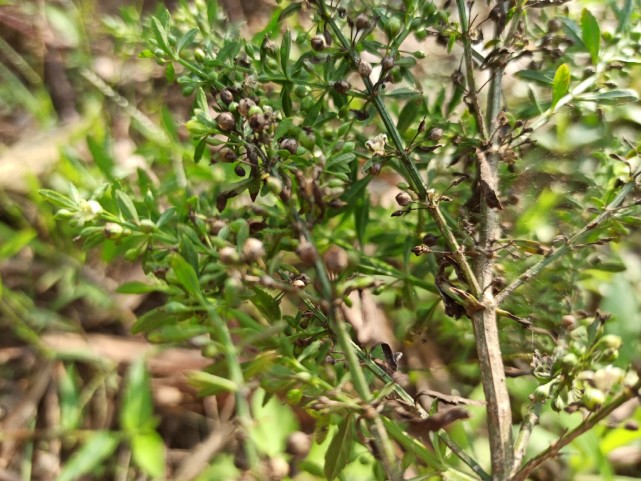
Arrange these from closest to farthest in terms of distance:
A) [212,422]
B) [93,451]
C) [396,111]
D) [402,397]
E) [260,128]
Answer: [260,128], [402,397], [396,111], [93,451], [212,422]

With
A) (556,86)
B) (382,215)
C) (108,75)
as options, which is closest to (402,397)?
(556,86)

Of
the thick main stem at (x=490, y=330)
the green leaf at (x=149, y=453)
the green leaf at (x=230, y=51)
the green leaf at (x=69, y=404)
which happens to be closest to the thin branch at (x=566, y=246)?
the thick main stem at (x=490, y=330)

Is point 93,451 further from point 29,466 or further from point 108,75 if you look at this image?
point 108,75

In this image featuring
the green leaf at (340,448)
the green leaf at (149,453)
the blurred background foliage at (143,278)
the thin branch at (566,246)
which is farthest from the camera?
the green leaf at (149,453)

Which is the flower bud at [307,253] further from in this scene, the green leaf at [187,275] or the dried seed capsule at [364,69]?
the dried seed capsule at [364,69]

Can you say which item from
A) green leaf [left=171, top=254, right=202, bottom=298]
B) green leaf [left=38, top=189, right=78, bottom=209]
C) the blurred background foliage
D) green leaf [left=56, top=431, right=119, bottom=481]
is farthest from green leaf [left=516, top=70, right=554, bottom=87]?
green leaf [left=56, top=431, right=119, bottom=481]

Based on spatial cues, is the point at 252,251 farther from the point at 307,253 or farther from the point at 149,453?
the point at 149,453

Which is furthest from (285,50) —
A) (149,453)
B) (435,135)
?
(149,453)
